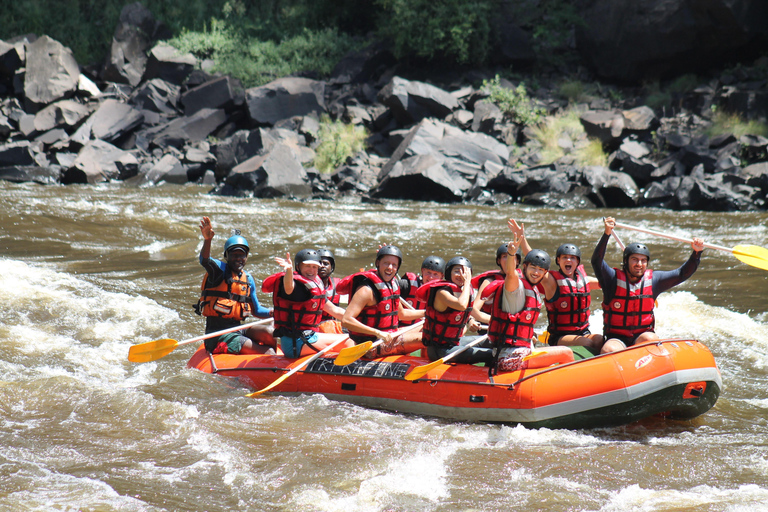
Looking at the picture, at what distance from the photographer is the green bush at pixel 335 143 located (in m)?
15.8

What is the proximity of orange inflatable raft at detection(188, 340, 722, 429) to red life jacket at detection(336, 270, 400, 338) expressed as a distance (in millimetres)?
389

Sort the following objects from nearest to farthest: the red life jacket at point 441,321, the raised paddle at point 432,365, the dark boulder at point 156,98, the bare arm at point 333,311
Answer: the raised paddle at point 432,365 < the red life jacket at point 441,321 < the bare arm at point 333,311 < the dark boulder at point 156,98

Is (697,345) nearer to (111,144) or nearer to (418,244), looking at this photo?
(418,244)

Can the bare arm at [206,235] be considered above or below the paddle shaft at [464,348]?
above

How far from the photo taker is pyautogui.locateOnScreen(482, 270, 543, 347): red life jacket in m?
4.69

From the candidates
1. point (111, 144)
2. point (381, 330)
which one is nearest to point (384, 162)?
point (111, 144)

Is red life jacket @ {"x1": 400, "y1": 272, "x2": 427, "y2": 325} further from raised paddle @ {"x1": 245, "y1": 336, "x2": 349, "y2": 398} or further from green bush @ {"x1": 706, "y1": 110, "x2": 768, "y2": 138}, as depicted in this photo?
green bush @ {"x1": 706, "y1": 110, "x2": 768, "y2": 138}

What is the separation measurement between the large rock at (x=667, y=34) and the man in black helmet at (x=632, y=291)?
45.2 ft

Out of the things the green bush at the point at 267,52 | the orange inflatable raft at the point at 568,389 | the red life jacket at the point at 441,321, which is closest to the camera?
the orange inflatable raft at the point at 568,389

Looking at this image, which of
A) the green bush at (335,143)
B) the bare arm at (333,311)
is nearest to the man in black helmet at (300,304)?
the bare arm at (333,311)

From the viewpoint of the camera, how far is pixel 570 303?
5.26 metres

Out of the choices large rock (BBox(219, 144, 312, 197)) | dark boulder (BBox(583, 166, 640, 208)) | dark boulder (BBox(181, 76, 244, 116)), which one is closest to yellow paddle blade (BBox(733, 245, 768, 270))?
dark boulder (BBox(583, 166, 640, 208))

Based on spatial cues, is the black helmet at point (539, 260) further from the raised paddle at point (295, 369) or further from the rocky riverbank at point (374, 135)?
the rocky riverbank at point (374, 135)

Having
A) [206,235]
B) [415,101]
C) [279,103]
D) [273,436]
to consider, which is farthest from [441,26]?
[273,436]
